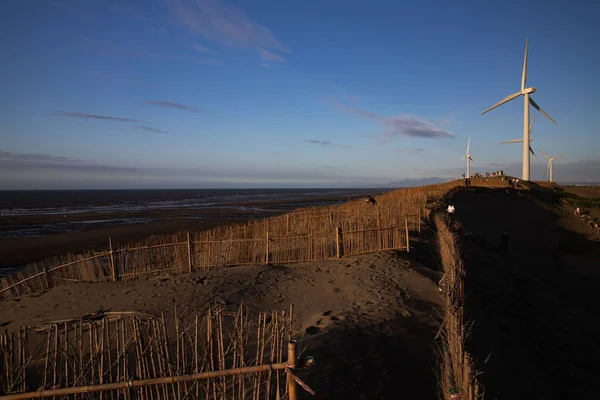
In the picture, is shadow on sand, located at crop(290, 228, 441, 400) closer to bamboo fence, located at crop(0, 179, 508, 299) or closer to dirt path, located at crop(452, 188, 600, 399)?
dirt path, located at crop(452, 188, 600, 399)

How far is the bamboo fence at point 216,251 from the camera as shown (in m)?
9.18

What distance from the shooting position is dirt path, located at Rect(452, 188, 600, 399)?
17.1 ft

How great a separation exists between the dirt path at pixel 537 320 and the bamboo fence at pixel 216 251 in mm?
2975

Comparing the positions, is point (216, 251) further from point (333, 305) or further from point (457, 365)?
point (457, 365)

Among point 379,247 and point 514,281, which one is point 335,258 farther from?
point 514,281

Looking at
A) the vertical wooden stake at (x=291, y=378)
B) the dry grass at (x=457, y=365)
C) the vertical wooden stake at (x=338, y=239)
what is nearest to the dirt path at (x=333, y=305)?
the vertical wooden stake at (x=338, y=239)

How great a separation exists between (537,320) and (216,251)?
7.81 metres

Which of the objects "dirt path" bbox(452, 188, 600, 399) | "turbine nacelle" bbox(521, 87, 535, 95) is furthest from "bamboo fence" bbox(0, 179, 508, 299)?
"turbine nacelle" bbox(521, 87, 535, 95)

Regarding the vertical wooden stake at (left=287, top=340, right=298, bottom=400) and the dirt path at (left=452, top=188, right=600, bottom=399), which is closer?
the vertical wooden stake at (left=287, top=340, right=298, bottom=400)

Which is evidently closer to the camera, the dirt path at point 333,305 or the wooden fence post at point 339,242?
the dirt path at point 333,305

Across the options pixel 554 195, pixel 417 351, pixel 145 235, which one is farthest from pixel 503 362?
pixel 554 195

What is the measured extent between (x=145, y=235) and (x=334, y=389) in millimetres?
19758

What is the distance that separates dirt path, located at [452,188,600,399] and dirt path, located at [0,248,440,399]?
97 cm

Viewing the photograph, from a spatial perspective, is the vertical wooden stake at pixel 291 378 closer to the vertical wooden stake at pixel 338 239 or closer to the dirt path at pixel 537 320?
the dirt path at pixel 537 320
